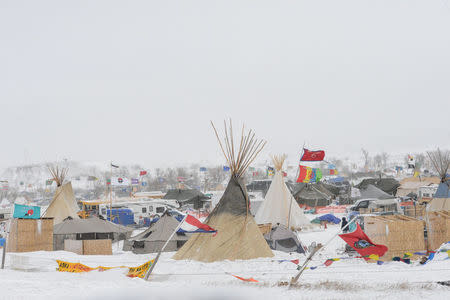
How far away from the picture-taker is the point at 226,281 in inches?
396

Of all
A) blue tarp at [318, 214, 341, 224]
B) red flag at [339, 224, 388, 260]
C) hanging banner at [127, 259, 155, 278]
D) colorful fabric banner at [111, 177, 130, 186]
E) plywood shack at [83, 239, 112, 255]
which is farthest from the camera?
colorful fabric banner at [111, 177, 130, 186]

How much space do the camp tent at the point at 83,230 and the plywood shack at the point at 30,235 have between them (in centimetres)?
273

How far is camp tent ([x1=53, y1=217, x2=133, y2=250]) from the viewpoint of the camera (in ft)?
62.1

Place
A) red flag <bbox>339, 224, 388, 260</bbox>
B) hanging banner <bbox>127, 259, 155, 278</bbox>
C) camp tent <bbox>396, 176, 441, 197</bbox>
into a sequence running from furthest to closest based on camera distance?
1. camp tent <bbox>396, 176, 441, 197</bbox>
2. hanging banner <bbox>127, 259, 155, 278</bbox>
3. red flag <bbox>339, 224, 388, 260</bbox>

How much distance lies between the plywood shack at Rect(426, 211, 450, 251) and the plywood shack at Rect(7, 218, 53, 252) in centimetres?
1225

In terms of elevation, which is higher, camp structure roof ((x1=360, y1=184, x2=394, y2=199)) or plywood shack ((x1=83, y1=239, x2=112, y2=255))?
camp structure roof ((x1=360, y1=184, x2=394, y2=199))

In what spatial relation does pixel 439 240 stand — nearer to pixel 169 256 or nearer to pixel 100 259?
pixel 169 256

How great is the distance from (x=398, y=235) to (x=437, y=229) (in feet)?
5.31

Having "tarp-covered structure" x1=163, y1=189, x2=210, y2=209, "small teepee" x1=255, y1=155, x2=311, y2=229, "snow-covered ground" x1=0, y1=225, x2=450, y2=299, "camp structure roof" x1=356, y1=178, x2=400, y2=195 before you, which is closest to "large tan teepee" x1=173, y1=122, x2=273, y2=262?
"snow-covered ground" x1=0, y1=225, x2=450, y2=299

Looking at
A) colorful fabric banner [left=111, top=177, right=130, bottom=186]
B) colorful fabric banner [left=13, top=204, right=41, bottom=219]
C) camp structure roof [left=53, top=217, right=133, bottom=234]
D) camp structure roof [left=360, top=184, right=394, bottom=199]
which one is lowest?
camp structure roof [left=53, top=217, right=133, bottom=234]

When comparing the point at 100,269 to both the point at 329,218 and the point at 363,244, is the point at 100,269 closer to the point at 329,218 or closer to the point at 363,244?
the point at 363,244

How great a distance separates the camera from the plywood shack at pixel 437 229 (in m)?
13.9

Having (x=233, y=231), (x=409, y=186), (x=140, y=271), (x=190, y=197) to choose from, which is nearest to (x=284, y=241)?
(x=233, y=231)

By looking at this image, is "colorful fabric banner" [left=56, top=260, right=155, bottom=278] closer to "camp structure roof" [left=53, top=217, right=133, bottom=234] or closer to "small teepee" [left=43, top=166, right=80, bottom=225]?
"camp structure roof" [left=53, top=217, right=133, bottom=234]
